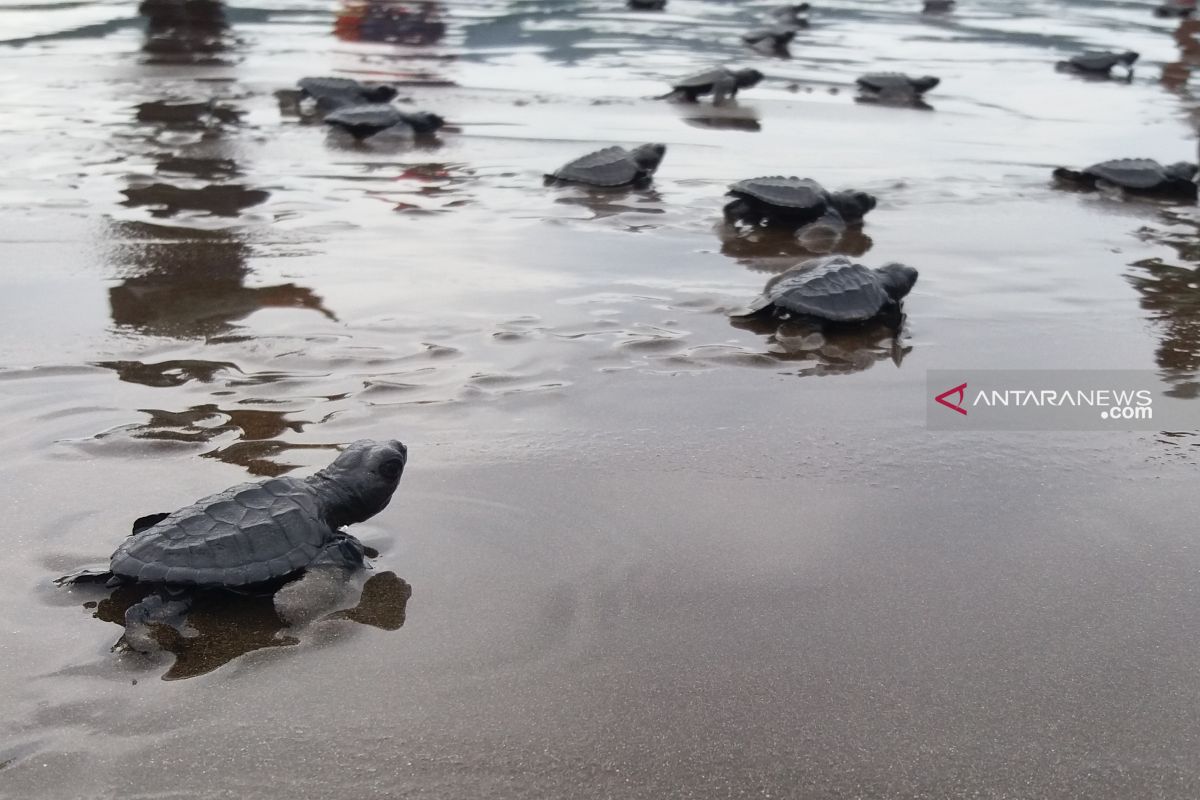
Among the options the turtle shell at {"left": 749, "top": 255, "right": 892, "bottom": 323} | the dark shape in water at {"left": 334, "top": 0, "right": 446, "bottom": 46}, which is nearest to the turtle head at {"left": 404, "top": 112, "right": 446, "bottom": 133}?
the turtle shell at {"left": 749, "top": 255, "right": 892, "bottom": 323}

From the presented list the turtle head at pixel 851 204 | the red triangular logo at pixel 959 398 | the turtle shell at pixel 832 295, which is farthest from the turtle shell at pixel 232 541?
the turtle head at pixel 851 204

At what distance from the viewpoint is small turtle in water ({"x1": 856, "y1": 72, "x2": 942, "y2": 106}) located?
9.55 m

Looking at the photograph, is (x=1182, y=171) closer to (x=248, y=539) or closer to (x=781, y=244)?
(x=781, y=244)

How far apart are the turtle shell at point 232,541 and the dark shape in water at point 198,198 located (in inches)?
134

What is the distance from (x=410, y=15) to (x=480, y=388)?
40.0 feet

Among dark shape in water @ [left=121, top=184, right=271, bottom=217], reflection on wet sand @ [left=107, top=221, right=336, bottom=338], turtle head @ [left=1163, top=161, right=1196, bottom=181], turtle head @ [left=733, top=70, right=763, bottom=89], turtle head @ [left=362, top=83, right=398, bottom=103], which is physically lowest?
turtle head @ [left=1163, top=161, right=1196, bottom=181]

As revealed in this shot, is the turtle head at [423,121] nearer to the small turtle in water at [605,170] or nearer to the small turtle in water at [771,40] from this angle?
the small turtle in water at [605,170]

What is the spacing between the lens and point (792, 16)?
15117 millimetres

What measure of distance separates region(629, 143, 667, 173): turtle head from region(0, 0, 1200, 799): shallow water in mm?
131

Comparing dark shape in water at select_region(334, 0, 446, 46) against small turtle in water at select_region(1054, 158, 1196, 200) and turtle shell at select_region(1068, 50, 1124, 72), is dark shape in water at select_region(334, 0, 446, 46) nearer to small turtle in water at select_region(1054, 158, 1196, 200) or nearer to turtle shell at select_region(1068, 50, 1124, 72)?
turtle shell at select_region(1068, 50, 1124, 72)

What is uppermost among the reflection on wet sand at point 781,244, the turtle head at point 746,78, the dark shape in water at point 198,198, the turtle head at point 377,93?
the turtle head at point 377,93

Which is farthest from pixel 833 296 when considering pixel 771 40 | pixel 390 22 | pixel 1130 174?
pixel 390 22

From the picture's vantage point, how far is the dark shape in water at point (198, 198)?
5559 mm

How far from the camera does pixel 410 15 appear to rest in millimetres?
14523
